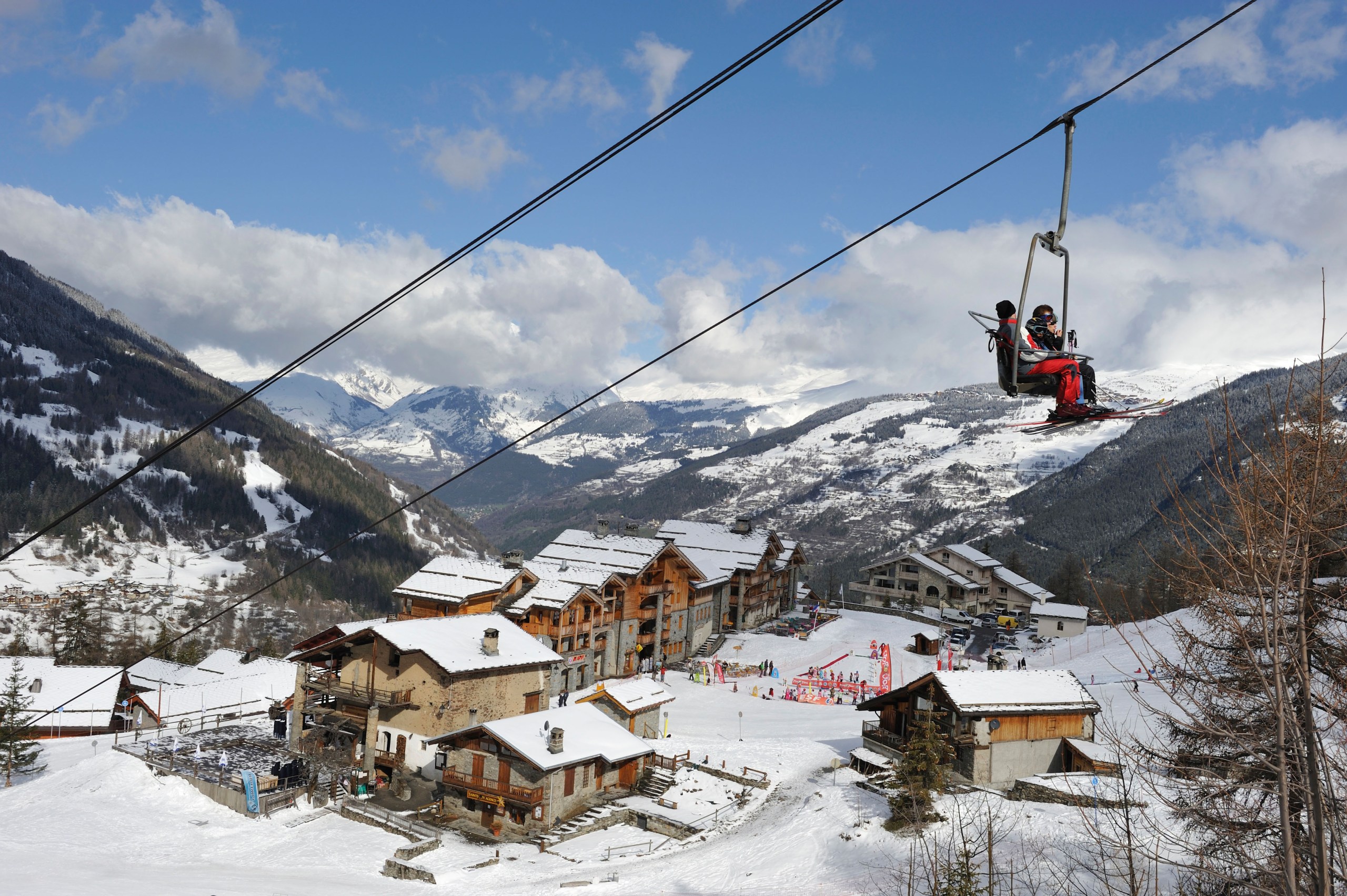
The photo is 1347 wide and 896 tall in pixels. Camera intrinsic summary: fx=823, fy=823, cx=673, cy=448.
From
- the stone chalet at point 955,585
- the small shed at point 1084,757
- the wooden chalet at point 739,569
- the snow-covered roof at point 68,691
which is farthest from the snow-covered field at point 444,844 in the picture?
the stone chalet at point 955,585

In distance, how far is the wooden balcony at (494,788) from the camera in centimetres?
3941

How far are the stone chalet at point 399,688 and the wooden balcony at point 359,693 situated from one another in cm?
5

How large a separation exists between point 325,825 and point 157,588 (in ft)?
584

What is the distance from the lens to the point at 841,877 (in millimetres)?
31578

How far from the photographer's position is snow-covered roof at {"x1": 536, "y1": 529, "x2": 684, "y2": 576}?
7406 centimetres

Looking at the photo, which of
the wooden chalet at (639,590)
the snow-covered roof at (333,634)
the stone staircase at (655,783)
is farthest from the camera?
the wooden chalet at (639,590)

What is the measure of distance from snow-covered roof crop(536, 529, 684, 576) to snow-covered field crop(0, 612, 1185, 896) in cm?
2480

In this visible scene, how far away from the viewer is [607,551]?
76562 mm

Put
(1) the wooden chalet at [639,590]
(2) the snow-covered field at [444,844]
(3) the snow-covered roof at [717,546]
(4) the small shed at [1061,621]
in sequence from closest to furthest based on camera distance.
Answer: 1. (2) the snow-covered field at [444,844]
2. (1) the wooden chalet at [639,590]
3. (3) the snow-covered roof at [717,546]
4. (4) the small shed at [1061,621]

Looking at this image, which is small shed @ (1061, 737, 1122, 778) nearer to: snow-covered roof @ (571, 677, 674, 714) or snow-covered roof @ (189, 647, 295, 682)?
snow-covered roof @ (571, 677, 674, 714)

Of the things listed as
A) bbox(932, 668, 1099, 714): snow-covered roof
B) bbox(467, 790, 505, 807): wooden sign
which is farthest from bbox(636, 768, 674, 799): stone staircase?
bbox(932, 668, 1099, 714): snow-covered roof

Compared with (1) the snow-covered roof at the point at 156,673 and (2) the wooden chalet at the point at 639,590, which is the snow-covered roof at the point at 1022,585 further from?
(1) the snow-covered roof at the point at 156,673

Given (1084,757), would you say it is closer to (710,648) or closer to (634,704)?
(634,704)

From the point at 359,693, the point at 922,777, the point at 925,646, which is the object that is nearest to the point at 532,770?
the point at 359,693
